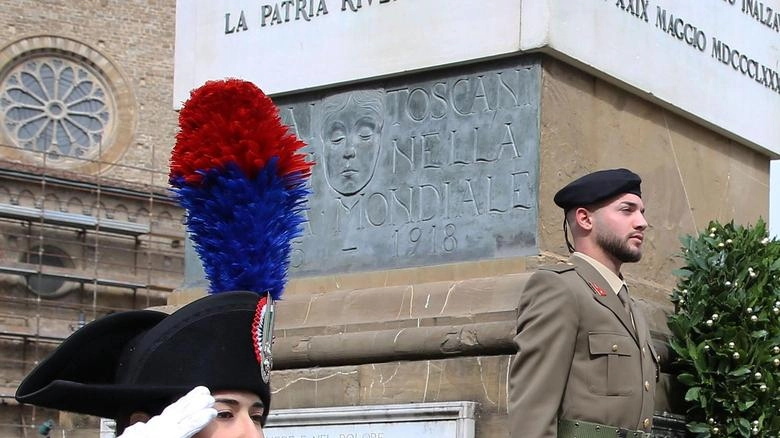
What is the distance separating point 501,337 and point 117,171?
1113 inches

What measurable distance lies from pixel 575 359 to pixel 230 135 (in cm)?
168

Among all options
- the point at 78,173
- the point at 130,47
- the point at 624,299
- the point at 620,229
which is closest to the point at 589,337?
the point at 624,299

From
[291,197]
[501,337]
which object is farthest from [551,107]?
[291,197]

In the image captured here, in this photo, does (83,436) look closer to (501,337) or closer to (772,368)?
(501,337)

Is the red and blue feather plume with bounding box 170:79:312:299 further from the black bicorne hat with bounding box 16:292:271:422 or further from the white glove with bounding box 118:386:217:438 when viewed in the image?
the white glove with bounding box 118:386:217:438

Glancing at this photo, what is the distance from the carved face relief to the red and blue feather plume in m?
3.31

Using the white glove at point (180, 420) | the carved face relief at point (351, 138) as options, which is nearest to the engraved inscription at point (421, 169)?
the carved face relief at point (351, 138)

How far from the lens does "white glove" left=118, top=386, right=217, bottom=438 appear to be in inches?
110

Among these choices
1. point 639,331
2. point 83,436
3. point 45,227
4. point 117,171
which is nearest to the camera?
point 639,331

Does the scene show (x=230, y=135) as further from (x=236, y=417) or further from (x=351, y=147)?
(x=351, y=147)

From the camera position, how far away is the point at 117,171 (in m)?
33.6

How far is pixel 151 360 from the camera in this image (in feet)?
10.2

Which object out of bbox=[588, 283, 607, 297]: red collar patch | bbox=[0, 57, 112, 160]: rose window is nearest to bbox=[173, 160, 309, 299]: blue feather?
bbox=[588, 283, 607, 297]: red collar patch

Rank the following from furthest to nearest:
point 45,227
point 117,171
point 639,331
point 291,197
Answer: point 117,171
point 45,227
point 639,331
point 291,197
